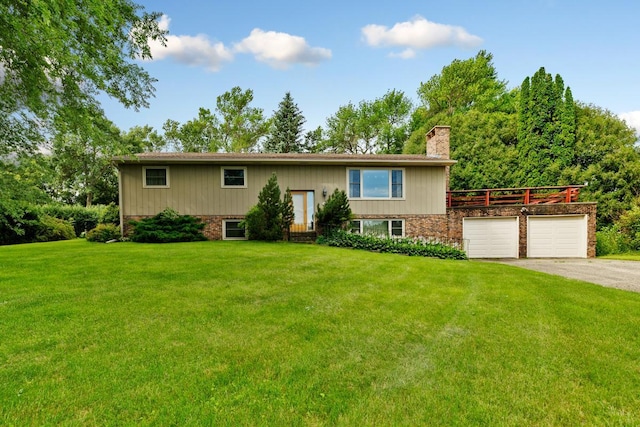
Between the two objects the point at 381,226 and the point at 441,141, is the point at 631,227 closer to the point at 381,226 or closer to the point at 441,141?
the point at 441,141

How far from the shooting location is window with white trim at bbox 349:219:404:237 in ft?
44.1

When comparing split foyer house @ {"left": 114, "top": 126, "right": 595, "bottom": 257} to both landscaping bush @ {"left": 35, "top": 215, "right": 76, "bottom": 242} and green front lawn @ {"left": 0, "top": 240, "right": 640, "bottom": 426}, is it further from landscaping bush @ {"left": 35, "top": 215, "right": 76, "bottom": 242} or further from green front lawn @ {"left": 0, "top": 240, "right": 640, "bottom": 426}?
green front lawn @ {"left": 0, "top": 240, "right": 640, "bottom": 426}

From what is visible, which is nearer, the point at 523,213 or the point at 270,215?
the point at 270,215

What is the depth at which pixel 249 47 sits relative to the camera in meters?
18.4

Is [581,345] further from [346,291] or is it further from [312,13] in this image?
[312,13]

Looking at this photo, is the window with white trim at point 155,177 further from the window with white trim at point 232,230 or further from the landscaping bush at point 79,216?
the landscaping bush at point 79,216

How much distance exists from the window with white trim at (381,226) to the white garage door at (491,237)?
2.90m

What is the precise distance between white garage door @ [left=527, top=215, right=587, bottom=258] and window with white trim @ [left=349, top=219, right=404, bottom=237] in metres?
5.51

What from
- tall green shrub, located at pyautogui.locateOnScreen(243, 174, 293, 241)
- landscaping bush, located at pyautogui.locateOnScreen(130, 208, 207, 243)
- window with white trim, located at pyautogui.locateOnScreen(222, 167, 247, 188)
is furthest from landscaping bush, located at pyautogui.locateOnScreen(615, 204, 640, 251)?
landscaping bush, located at pyautogui.locateOnScreen(130, 208, 207, 243)

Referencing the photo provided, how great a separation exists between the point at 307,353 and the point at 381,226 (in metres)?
11.0

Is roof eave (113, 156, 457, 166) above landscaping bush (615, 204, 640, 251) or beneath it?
above

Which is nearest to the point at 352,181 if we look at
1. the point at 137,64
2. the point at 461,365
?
the point at 137,64

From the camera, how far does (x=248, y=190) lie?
13016mm

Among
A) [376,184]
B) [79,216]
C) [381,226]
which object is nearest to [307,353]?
[381,226]
